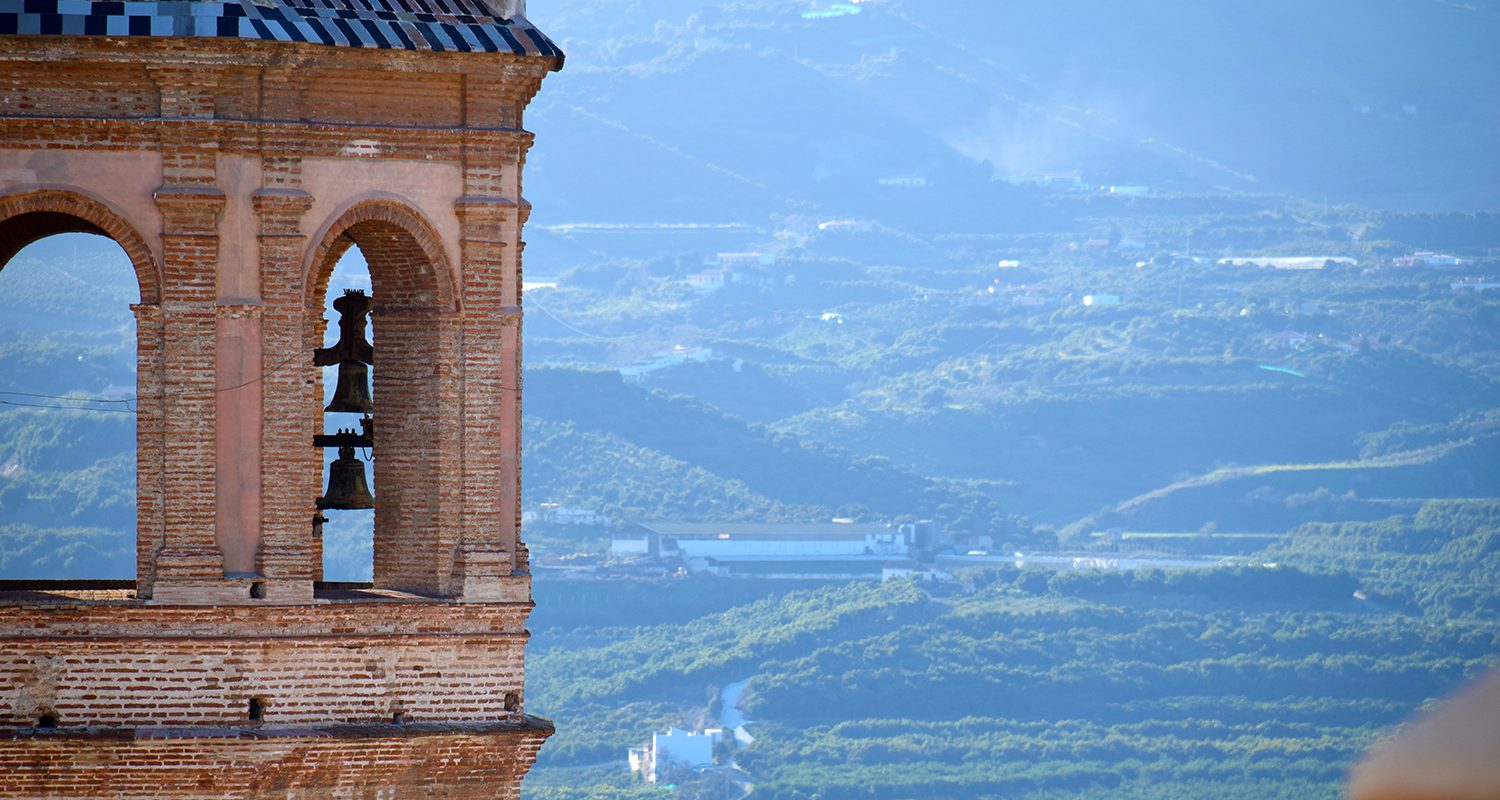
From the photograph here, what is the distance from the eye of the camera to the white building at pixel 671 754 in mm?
152625

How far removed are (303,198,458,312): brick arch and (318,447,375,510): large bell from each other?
136 centimetres

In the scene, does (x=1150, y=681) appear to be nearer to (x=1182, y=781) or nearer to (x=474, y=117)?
(x=1182, y=781)

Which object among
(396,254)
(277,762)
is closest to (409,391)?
(396,254)

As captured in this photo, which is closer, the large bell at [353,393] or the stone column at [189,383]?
the stone column at [189,383]

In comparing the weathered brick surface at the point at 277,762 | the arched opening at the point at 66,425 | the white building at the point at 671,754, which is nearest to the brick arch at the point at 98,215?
the weathered brick surface at the point at 277,762

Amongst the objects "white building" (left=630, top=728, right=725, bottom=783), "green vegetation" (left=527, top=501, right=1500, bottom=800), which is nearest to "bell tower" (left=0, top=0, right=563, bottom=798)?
"green vegetation" (left=527, top=501, right=1500, bottom=800)

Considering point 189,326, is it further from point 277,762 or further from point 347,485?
point 347,485

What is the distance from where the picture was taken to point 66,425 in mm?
153750

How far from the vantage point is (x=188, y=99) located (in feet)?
60.7

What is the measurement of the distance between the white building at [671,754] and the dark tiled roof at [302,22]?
133 m

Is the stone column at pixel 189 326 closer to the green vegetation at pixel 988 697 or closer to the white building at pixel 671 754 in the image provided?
the green vegetation at pixel 988 697

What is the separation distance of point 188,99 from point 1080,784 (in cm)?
15147

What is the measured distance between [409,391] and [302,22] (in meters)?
2.51

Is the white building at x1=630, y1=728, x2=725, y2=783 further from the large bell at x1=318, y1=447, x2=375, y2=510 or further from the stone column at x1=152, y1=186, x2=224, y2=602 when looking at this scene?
the stone column at x1=152, y1=186, x2=224, y2=602
